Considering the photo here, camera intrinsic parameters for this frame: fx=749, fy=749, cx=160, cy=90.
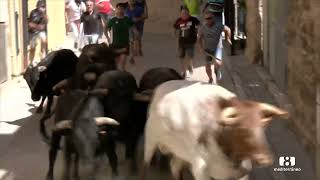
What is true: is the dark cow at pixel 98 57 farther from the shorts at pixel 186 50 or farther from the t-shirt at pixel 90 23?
the t-shirt at pixel 90 23

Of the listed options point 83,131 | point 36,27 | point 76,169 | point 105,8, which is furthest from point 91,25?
point 83,131

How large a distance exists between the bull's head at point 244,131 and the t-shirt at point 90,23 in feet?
35.5

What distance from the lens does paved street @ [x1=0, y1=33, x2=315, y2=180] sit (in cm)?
807

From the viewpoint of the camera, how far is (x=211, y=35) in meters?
13.0

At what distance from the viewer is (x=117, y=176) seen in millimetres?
8000

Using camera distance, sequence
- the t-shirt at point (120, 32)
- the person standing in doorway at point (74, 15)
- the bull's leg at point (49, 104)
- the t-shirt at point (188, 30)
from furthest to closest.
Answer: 1. the person standing in doorway at point (74, 15)
2. the t-shirt at point (120, 32)
3. the t-shirt at point (188, 30)
4. the bull's leg at point (49, 104)

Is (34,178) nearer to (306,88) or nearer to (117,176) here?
(117,176)

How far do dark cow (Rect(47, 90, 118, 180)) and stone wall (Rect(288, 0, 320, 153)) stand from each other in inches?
87.6

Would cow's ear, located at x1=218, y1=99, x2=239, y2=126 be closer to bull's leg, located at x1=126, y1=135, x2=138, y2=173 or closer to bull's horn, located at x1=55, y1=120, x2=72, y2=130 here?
bull's horn, located at x1=55, y1=120, x2=72, y2=130

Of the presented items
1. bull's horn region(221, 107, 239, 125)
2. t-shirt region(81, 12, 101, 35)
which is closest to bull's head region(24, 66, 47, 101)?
bull's horn region(221, 107, 239, 125)

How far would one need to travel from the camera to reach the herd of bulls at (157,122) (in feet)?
19.6

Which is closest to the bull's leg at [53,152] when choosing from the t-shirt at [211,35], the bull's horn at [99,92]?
the bull's horn at [99,92]

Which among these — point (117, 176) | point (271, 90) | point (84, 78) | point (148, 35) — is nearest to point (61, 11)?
point (148, 35)

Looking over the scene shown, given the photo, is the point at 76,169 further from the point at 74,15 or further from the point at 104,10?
the point at 74,15
